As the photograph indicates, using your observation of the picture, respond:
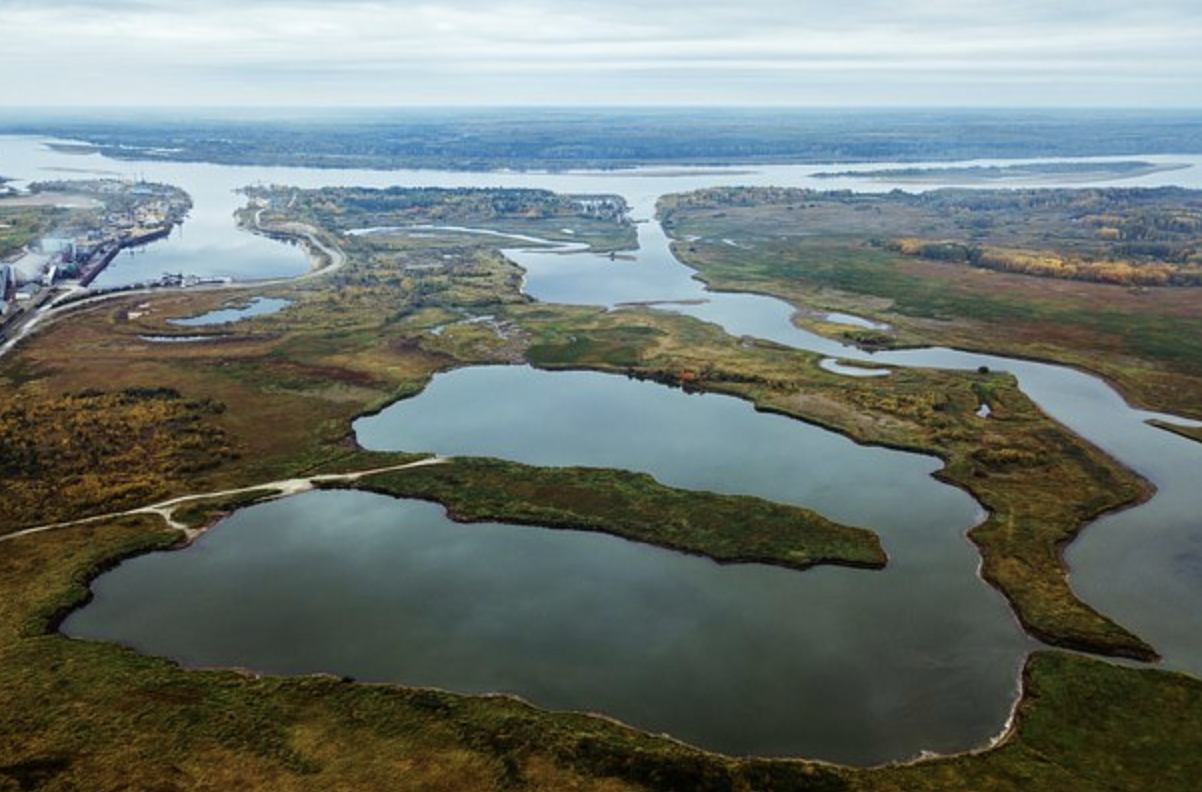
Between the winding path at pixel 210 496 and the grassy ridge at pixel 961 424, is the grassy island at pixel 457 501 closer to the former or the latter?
the grassy ridge at pixel 961 424

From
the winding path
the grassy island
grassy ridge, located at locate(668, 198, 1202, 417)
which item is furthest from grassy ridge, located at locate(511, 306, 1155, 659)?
the winding path

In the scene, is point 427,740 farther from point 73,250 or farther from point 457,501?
point 73,250

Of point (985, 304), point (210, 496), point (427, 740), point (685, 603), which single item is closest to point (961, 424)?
point (685, 603)

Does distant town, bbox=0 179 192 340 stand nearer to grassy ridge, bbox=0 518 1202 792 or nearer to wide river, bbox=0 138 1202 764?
wide river, bbox=0 138 1202 764

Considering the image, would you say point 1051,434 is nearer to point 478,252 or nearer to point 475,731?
point 475,731

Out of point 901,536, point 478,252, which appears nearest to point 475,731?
point 901,536
